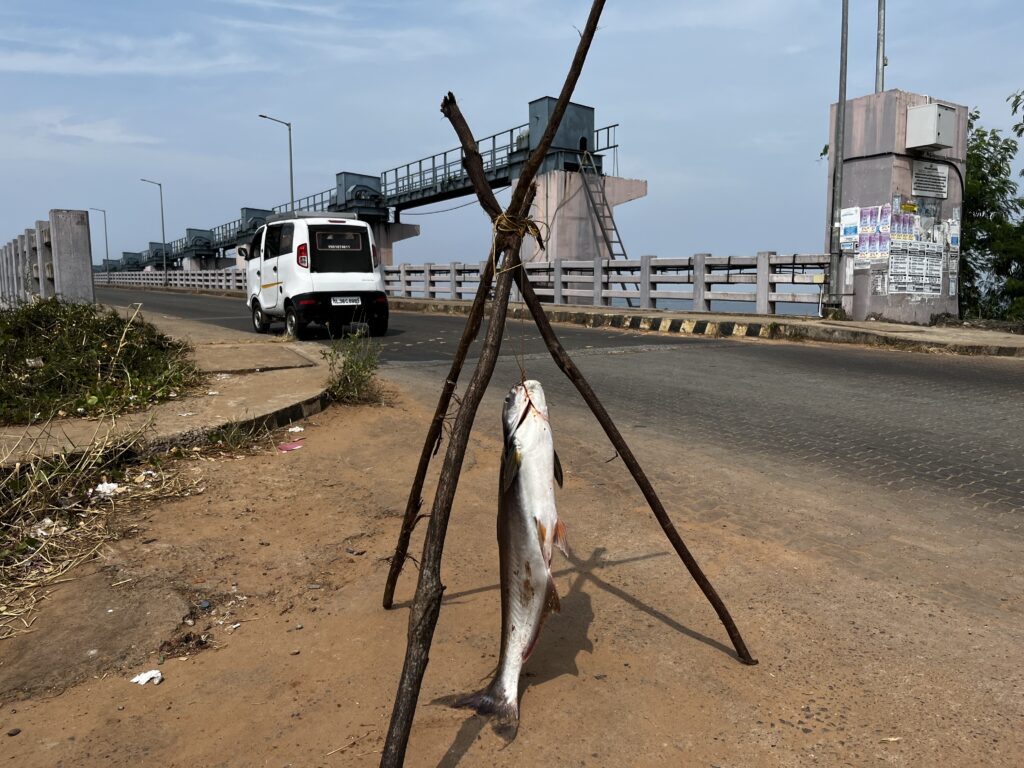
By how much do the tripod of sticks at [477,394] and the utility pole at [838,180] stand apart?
43.1 feet

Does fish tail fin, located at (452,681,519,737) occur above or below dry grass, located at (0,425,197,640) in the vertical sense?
below

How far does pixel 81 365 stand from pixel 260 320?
8342 mm

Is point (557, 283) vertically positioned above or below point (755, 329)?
above

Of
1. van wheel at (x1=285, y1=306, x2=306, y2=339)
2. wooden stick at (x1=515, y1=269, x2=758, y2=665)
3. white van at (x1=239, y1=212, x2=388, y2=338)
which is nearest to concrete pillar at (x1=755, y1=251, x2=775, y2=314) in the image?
white van at (x1=239, y1=212, x2=388, y2=338)

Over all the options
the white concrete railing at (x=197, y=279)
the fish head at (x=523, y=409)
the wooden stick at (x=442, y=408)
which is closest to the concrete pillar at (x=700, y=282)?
the wooden stick at (x=442, y=408)

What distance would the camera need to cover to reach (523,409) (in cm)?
220

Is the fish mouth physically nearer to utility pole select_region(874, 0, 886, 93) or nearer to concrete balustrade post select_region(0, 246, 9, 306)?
utility pole select_region(874, 0, 886, 93)

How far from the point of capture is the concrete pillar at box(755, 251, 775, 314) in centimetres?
1556

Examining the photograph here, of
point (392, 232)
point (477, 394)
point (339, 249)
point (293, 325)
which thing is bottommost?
point (293, 325)

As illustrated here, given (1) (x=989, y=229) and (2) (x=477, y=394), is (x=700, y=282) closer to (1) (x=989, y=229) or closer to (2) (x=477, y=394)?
(1) (x=989, y=229)

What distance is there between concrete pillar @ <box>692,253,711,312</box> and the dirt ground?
13.2 metres

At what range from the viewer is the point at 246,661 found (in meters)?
2.63

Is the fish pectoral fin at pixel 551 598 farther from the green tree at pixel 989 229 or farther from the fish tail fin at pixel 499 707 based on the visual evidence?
the green tree at pixel 989 229

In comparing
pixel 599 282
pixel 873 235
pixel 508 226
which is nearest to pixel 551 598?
pixel 508 226
